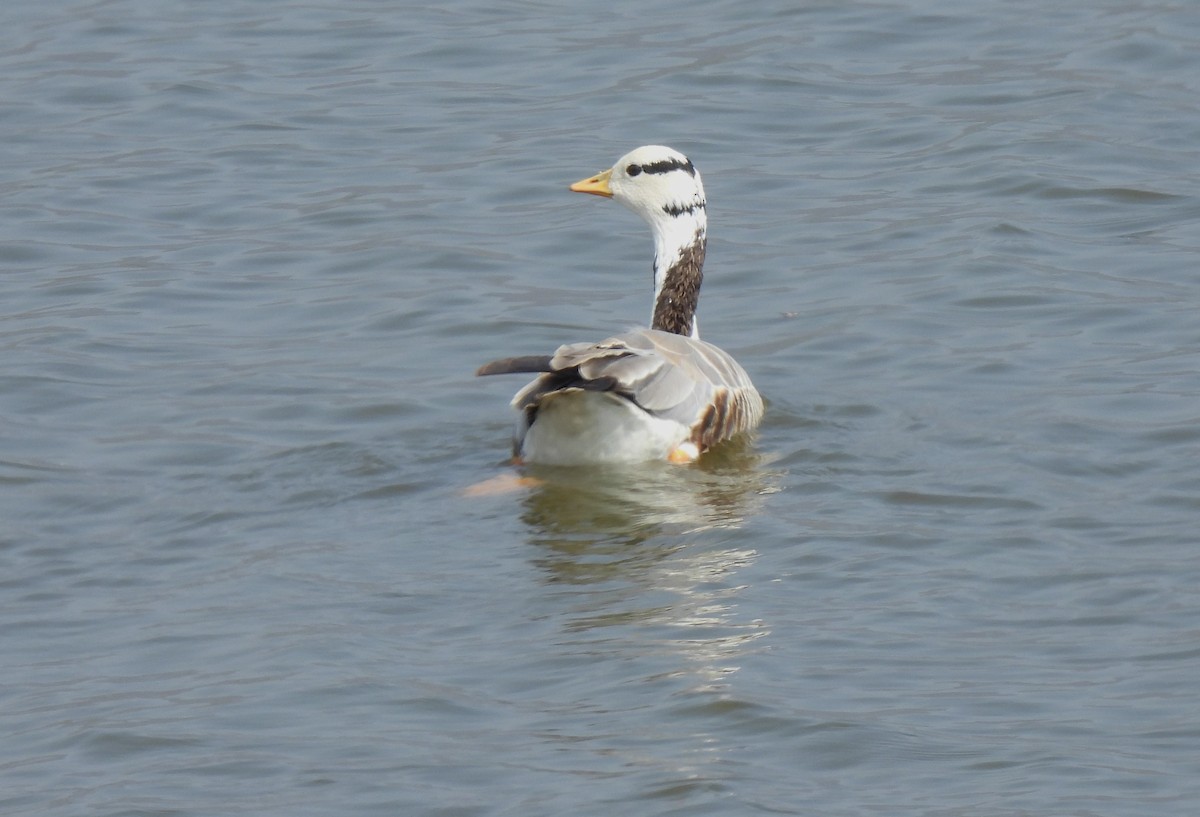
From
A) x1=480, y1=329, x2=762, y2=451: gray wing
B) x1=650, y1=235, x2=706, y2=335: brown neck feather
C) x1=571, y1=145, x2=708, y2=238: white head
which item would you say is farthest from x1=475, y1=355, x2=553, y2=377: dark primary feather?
x1=571, y1=145, x2=708, y2=238: white head

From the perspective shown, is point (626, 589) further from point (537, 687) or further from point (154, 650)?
point (154, 650)

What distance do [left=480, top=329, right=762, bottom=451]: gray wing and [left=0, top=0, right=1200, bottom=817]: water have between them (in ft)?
1.01

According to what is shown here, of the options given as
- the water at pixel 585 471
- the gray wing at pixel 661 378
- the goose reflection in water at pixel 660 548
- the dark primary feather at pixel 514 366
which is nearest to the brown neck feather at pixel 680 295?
the water at pixel 585 471

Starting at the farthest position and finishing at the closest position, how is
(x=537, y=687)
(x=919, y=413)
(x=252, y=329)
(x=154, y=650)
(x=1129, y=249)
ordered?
(x=1129, y=249), (x=252, y=329), (x=919, y=413), (x=154, y=650), (x=537, y=687)

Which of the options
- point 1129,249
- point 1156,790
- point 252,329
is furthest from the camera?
point 1129,249

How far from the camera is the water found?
7648 millimetres

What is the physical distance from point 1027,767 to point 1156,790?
45 centimetres

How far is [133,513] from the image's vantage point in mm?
10828

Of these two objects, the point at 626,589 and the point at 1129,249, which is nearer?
the point at 626,589

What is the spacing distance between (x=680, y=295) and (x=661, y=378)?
1993 mm

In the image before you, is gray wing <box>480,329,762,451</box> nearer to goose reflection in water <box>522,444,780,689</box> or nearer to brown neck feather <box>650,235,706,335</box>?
goose reflection in water <box>522,444,780,689</box>

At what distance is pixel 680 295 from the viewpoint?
13172 mm

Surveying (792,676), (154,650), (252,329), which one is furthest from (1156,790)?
(252,329)

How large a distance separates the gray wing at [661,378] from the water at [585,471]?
306 millimetres
